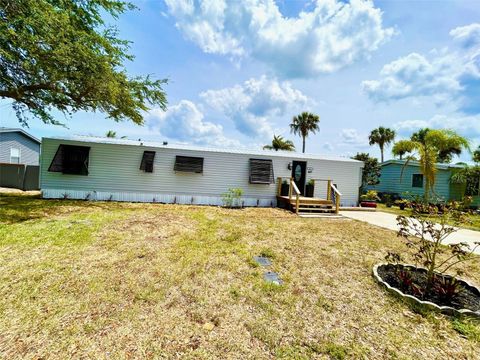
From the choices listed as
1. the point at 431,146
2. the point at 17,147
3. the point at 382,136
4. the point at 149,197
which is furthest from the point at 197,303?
the point at 382,136

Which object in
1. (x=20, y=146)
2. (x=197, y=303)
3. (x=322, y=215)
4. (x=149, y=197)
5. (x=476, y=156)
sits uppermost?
(x=476, y=156)

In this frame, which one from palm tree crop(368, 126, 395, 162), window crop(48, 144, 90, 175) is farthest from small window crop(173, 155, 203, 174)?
palm tree crop(368, 126, 395, 162)

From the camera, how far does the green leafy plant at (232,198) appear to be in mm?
10219

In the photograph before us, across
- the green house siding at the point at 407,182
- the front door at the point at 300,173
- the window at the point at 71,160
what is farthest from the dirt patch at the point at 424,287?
the green house siding at the point at 407,182

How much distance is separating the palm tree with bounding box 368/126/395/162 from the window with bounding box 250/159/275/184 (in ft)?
63.5

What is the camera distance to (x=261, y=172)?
10633 millimetres

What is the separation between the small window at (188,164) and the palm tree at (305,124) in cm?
1726

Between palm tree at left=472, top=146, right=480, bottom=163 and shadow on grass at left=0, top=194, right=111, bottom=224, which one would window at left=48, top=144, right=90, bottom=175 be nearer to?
shadow on grass at left=0, top=194, right=111, bottom=224

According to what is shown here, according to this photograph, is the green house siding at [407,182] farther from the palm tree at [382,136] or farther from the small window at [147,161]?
the small window at [147,161]

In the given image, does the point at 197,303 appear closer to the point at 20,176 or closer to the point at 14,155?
the point at 20,176

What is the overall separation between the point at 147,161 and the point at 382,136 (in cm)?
2437

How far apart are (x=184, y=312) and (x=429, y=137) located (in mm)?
14892

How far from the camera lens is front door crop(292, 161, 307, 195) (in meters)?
11.3

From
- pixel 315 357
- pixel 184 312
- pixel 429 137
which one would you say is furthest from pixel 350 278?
pixel 429 137
